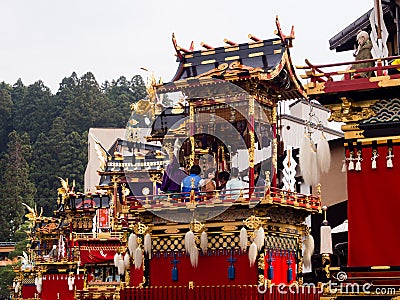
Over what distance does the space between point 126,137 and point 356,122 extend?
30.5 metres

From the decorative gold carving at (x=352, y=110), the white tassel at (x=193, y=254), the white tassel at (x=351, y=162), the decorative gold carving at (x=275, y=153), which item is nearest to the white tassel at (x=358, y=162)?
the white tassel at (x=351, y=162)

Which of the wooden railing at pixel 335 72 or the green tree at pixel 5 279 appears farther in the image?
the green tree at pixel 5 279

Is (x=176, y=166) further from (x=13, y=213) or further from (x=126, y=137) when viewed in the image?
(x=13, y=213)

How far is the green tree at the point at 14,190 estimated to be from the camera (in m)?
98.2

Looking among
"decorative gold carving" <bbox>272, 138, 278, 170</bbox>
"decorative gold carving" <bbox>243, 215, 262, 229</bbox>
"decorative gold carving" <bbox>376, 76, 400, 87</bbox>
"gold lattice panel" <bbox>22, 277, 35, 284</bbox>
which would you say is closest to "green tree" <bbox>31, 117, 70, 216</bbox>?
"gold lattice panel" <bbox>22, 277, 35, 284</bbox>

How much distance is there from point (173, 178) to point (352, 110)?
16080 mm

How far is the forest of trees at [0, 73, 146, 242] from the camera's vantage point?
→ 333 ft

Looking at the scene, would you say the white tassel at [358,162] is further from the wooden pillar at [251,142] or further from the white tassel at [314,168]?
the wooden pillar at [251,142]

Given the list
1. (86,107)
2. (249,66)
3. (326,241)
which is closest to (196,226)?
(249,66)

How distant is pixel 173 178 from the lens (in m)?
36.3

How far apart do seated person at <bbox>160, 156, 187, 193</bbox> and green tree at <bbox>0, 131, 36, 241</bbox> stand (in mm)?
64645

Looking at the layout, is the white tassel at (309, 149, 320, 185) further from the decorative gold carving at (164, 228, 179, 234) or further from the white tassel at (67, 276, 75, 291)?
the white tassel at (67, 276, 75, 291)

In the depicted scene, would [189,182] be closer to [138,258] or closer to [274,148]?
[138,258]

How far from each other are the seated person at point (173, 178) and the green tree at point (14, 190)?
64645 mm
